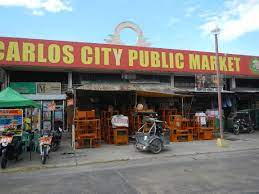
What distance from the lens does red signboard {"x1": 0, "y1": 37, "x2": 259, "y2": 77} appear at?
15906 millimetres

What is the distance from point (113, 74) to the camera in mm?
19156

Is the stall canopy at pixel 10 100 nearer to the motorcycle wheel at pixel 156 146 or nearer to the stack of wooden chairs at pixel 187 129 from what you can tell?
the motorcycle wheel at pixel 156 146

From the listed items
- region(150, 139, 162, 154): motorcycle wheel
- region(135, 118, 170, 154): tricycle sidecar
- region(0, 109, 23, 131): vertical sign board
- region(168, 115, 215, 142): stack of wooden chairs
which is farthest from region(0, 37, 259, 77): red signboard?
region(150, 139, 162, 154): motorcycle wheel

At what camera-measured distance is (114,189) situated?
632 cm

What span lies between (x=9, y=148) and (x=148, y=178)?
17.8ft

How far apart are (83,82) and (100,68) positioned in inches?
66.2

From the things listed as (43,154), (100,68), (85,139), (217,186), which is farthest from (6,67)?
(217,186)

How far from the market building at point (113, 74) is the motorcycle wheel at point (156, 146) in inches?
146

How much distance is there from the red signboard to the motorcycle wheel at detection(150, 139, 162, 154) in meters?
7.60

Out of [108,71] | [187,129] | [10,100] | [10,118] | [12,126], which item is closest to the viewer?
[10,100]

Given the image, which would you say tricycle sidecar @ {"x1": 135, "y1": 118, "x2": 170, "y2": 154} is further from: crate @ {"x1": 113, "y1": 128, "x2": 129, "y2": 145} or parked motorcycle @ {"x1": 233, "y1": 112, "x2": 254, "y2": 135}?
parked motorcycle @ {"x1": 233, "y1": 112, "x2": 254, "y2": 135}

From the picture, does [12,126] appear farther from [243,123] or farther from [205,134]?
[243,123]

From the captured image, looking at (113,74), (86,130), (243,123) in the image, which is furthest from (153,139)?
(243,123)

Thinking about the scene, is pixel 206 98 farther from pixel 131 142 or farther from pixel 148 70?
pixel 131 142
